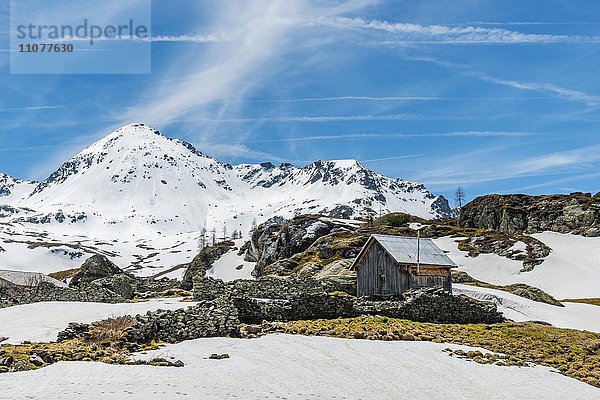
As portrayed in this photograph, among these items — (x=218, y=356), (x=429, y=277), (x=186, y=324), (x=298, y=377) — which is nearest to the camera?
(x=298, y=377)

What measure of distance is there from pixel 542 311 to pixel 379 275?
51.9ft

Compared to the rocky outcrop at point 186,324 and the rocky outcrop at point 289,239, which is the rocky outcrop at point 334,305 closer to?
the rocky outcrop at point 186,324

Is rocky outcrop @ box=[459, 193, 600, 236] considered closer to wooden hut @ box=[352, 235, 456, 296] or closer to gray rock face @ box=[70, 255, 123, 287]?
wooden hut @ box=[352, 235, 456, 296]

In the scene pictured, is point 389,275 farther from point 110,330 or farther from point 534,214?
point 534,214

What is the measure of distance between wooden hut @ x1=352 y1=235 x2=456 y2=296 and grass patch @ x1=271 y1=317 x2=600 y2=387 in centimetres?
891

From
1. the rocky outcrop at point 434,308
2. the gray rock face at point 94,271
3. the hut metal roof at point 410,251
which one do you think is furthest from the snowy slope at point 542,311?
the gray rock face at point 94,271

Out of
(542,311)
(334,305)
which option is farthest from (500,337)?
(542,311)

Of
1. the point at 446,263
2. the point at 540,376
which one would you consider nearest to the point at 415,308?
the point at 446,263

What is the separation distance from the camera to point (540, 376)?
21641 millimetres

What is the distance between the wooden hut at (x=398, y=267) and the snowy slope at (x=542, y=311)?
654cm

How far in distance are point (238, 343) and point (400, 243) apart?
25050mm

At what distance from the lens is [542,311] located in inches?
1945

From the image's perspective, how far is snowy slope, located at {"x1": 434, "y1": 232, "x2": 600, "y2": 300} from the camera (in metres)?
77.1

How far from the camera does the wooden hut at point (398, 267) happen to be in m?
44.2
